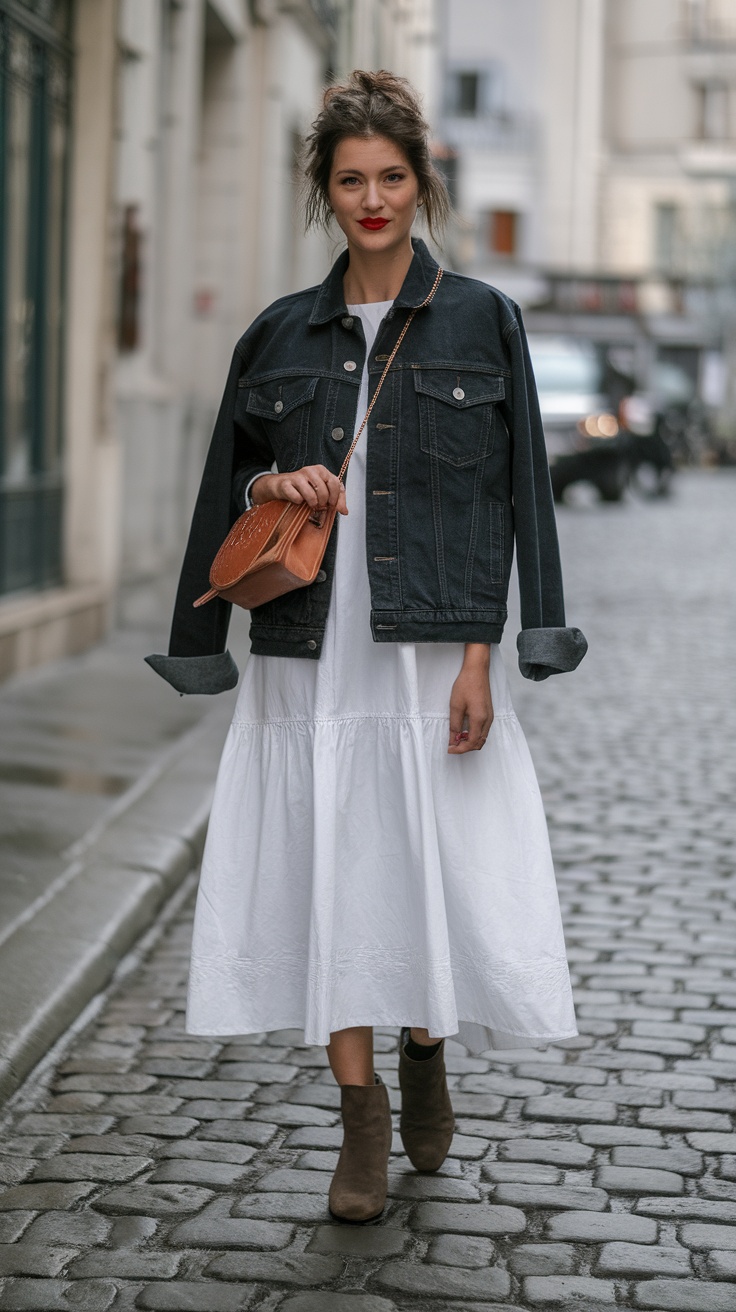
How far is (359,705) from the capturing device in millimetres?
3314

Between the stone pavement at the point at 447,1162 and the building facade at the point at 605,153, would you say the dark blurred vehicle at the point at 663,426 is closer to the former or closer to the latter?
the building facade at the point at 605,153

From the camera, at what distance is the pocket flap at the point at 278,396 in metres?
3.33

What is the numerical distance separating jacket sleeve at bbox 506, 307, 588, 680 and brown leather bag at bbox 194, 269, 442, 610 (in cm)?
22

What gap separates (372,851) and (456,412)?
0.76 meters

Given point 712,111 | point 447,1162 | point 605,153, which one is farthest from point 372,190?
point 712,111

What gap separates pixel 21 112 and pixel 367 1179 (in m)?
8.00

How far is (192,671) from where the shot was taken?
3525 mm

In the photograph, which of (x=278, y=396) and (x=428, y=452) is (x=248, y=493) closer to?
(x=278, y=396)

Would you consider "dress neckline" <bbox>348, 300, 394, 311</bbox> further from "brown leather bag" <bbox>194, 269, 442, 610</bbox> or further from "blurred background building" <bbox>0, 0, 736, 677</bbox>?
"blurred background building" <bbox>0, 0, 736, 677</bbox>

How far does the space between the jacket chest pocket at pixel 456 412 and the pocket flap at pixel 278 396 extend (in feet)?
0.64

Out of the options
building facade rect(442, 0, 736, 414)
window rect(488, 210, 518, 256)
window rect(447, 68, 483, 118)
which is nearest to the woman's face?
building facade rect(442, 0, 736, 414)

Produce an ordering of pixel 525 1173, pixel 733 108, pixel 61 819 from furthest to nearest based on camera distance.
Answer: pixel 733 108, pixel 61 819, pixel 525 1173

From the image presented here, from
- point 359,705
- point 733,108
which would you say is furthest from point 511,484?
point 733,108

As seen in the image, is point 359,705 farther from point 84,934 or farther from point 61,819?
point 61,819
